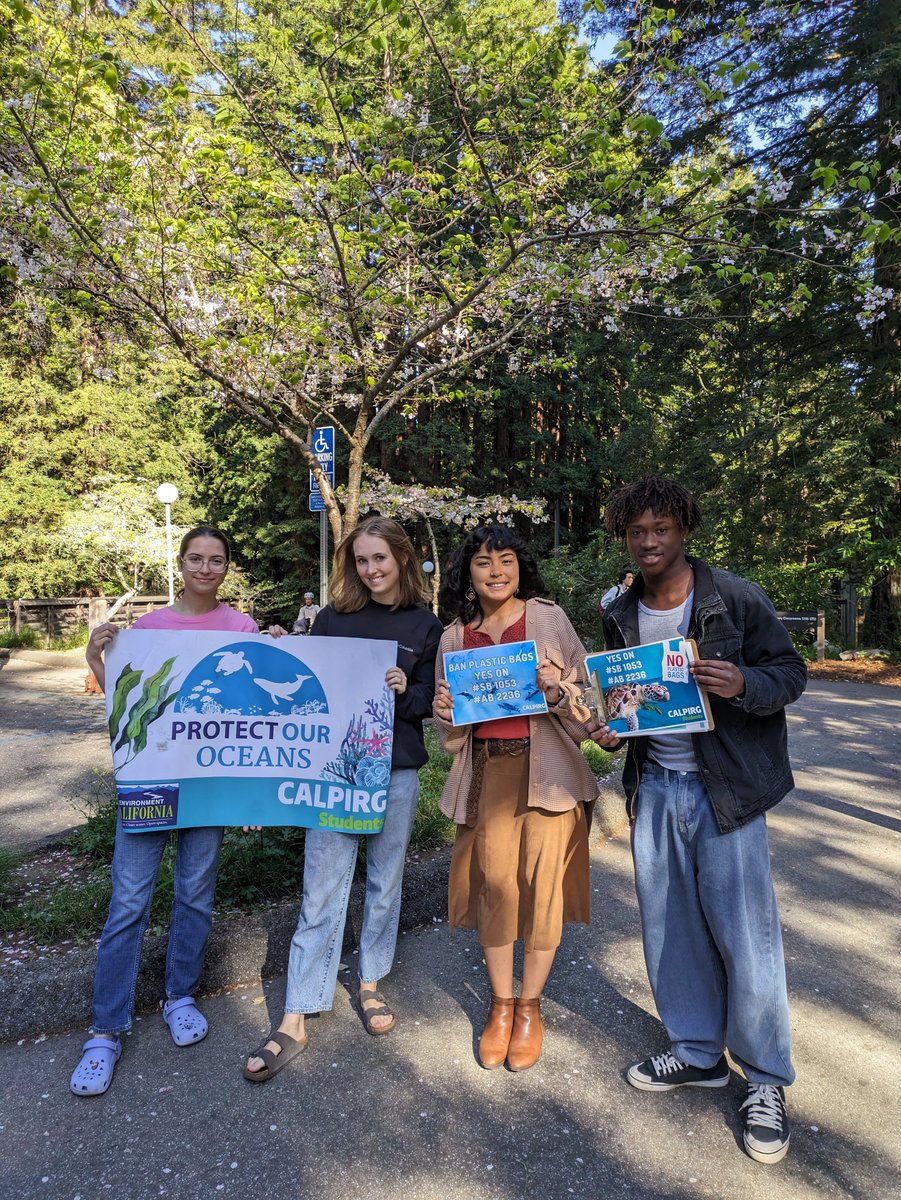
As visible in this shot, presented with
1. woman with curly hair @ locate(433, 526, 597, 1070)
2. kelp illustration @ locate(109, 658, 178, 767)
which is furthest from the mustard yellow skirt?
kelp illustration @ locate(109, 658, 178, 767)

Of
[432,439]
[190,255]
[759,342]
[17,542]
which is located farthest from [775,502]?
[17,542]

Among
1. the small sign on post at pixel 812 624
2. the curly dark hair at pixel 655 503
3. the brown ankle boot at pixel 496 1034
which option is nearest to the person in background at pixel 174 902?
the brown ankle boot at pixel 496 1034

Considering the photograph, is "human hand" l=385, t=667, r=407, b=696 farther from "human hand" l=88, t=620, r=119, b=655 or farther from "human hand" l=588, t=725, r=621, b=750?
"human hand" l=88, t=620, r=119, b=655

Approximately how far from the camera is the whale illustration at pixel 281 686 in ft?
10.6

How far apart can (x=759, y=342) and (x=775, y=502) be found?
11.1ft

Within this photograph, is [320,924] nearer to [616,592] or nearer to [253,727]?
[253,727]

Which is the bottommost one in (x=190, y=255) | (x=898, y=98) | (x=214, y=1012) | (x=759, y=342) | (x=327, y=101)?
(x=214, y=1012)

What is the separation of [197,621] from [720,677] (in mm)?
2121

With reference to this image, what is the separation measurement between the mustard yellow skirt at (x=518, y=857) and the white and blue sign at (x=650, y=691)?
47 centimetres

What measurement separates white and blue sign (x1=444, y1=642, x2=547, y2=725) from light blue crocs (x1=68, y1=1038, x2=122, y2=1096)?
177cm

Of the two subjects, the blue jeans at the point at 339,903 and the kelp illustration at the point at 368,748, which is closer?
the blue jeans at the point at 339,903

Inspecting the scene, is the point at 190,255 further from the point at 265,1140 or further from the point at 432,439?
the point at 432,439

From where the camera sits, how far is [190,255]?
539 cm

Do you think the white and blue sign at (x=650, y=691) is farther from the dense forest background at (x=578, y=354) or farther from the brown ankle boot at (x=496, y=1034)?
the dense forest background at (x=578, y=354)
